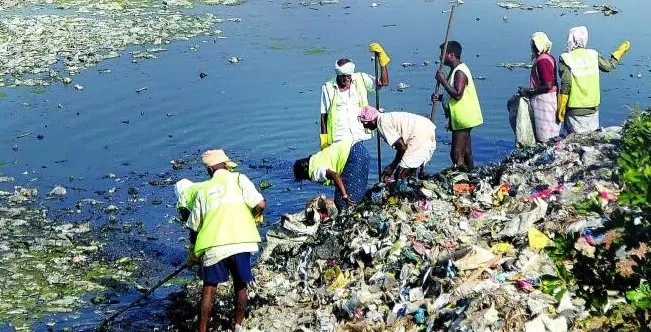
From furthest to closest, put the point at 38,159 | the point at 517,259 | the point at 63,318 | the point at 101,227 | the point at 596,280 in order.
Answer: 1. the point at 38,159
2. the point at 101,227
3. the point at 63,318
4. the point at 517,259
5. the point at 596,280

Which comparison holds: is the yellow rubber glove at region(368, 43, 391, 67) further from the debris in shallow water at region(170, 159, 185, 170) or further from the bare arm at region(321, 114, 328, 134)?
the debris in shallow water at region(170, 159, 185, 170)

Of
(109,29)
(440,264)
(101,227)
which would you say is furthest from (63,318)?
(109,29)

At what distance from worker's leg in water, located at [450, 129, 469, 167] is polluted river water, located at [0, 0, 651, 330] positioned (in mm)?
2105

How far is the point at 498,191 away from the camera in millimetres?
8273

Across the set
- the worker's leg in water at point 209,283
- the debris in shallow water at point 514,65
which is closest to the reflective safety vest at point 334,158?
the worker's leg in water at point 209,283

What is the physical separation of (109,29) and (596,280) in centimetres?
2011

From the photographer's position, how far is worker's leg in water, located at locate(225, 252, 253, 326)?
6.79m

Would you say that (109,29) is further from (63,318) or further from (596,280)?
(596,280)

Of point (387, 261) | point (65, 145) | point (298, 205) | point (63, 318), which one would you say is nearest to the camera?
point (387, 261)

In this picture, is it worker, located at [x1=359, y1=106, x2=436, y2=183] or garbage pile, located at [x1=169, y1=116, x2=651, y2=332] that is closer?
garbage pile, located at [x1=169, y1=116, x2=651, y2=332]

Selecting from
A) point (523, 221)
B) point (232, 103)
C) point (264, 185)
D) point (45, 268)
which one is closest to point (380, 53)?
point (264, 185)

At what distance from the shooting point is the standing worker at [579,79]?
9484 mm

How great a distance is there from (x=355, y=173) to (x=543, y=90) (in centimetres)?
280

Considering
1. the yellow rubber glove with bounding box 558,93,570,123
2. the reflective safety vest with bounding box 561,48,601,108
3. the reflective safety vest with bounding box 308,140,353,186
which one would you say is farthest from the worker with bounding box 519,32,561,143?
the reflective safety vest with bounding box 308,140,353,186
